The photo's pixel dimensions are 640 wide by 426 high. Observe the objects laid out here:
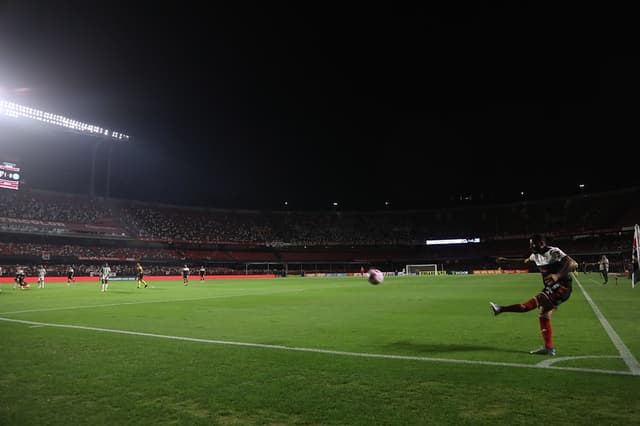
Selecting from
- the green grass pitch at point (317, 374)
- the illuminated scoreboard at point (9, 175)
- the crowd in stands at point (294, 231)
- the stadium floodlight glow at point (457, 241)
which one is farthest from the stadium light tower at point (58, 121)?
the stadium floodlight glow at point (457, 241)

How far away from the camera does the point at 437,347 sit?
7.97 m

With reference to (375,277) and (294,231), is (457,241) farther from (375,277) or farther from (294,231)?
(375,277)

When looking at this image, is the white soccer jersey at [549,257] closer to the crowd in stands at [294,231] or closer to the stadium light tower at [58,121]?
the stadium light tower at [58,121]

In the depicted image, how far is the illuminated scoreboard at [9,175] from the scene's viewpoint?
4331 cm

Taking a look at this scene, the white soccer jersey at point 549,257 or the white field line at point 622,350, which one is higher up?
the white soccer jersey at point 549,257

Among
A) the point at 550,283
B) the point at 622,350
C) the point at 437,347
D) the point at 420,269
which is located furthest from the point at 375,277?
the point at 420,269

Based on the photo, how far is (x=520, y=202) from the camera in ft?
306

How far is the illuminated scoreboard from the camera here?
43.3 metres

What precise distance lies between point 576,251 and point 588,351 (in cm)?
7925

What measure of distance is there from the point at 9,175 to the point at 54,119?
9048mm

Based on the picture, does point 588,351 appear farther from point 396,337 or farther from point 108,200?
point 108,200

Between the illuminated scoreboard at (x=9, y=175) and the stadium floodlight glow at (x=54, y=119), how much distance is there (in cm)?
545

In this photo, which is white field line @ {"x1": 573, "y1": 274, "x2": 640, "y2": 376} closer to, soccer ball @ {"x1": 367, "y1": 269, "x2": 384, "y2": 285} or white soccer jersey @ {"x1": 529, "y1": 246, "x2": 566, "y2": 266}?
white soccer jersey @ {"x1": 529, "y1": 246, "x2": 566, "y2": 266}

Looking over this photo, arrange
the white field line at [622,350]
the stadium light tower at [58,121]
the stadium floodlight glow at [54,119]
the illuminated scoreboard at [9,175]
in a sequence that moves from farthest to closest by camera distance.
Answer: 1. the stadium light tower at [58,121]
2. the stadium floodlight glow at [54,119]
3. the illuminated scoreboard at [9,175]
4. the white field line at [622,350]
